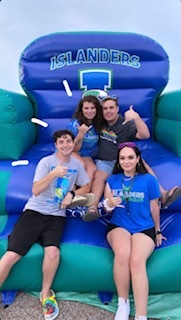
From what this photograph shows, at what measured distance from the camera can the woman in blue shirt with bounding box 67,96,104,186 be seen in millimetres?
1969

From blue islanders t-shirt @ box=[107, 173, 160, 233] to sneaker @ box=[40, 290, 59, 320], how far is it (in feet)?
1.45

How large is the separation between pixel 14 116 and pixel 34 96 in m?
0.72

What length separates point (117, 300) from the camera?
1.50 m

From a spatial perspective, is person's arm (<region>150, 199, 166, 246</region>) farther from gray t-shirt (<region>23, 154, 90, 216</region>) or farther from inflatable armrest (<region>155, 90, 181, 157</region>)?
inflatable armrest (<region>155, 90, 181, 157</region>)

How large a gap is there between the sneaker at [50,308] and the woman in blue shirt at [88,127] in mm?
794

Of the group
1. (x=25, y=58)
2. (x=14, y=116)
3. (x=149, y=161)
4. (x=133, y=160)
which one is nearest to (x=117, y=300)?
(x=133, y=160)

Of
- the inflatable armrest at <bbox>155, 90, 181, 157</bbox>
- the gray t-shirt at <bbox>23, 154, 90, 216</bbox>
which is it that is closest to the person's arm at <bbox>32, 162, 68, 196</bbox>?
the gray t-shirt at <bbox>23, 154, 90, 216</bbox>

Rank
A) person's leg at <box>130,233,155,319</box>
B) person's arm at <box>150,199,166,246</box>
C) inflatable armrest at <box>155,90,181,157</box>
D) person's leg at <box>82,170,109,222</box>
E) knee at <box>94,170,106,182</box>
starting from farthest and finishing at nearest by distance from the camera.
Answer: inflatable armrest at <box>155,90,181,157</box>
knee at <box>94,170,106,182</box>
person's leg at <box>82,170,109,222</box>
person's arm at <box>150,199,166,246</box>
person's leg at <box>130,233,155,319</box>

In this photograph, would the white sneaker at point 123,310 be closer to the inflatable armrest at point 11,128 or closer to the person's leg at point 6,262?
the person's leg at point 6,262

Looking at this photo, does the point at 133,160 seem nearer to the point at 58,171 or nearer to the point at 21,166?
the point at 58,171

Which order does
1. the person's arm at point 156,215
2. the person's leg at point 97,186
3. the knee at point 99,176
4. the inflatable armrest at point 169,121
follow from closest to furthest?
the person's arm at point 156,215 → the person's leg at point 97,186 → the knee at point 99,176 → the inflatable armrest at point 169,121

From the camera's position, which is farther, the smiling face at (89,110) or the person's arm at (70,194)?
the smiling face at (89,110)

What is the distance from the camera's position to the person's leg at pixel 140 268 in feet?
4.23

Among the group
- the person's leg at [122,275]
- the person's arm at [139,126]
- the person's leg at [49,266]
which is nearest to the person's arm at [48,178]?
the person's leg at [49,266]
